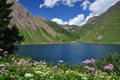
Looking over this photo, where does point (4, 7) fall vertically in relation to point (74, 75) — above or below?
above

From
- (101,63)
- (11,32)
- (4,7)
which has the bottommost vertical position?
(101,63)

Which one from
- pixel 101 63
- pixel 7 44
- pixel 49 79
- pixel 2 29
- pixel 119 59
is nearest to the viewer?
pixel 49 79

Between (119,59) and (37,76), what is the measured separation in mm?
17216

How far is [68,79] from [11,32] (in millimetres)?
31788

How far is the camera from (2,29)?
35.6 m

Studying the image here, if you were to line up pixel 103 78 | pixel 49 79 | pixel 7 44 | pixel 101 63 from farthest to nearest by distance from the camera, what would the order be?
pixel 7 44, pixel 101 63, pixel 103 78, pixel 49 79

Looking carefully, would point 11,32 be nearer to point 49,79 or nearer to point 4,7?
point 4,7

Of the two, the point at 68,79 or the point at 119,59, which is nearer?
the point at 68,79

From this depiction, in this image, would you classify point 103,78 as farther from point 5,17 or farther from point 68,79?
point 5,17

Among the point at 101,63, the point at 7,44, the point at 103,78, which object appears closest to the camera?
the point at 103,78

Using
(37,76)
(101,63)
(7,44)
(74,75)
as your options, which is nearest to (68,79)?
(74,75)

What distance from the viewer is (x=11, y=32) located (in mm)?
40719

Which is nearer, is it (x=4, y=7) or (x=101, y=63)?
(x=101, y=63)

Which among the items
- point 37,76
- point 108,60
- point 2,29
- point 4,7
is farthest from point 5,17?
point 37,76
